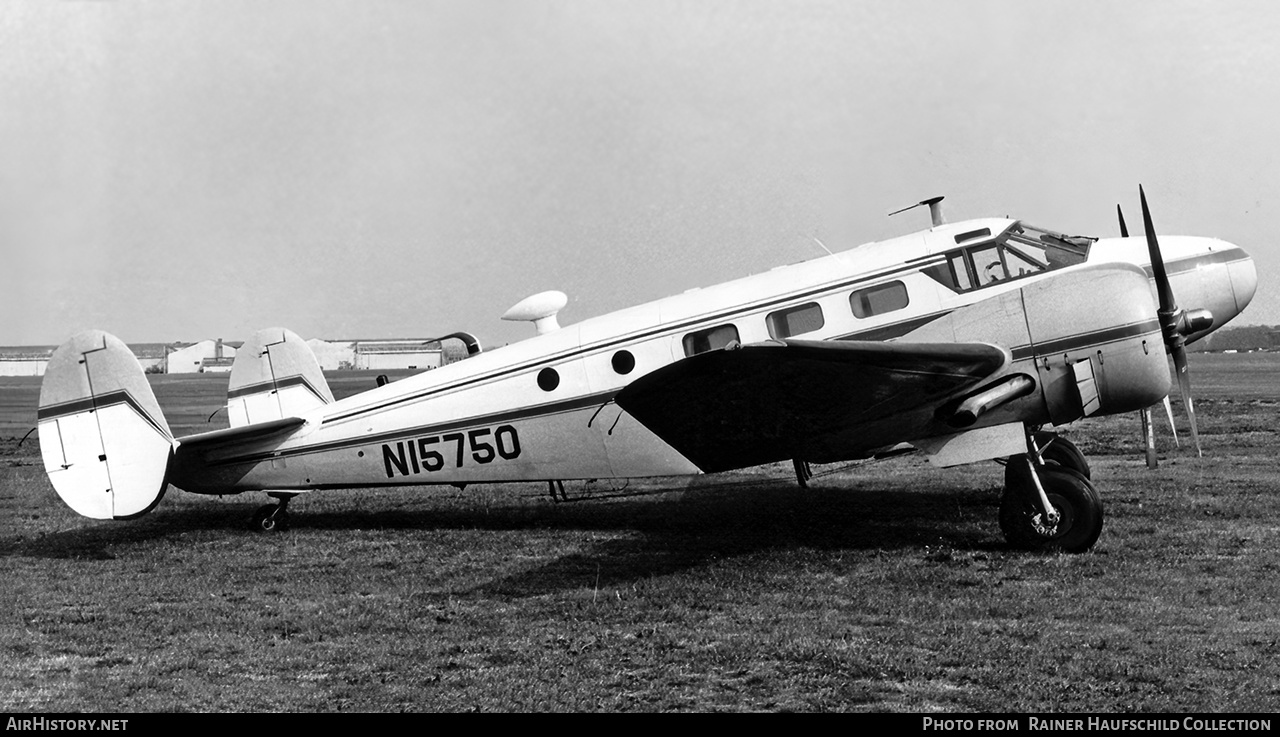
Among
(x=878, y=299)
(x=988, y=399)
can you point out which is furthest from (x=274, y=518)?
(x=988, y=399)

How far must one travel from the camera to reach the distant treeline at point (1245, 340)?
346ft

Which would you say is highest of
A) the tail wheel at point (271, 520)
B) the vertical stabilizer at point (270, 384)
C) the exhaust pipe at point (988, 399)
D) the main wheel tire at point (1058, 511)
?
the vertical stabilizer at point (270, 384)

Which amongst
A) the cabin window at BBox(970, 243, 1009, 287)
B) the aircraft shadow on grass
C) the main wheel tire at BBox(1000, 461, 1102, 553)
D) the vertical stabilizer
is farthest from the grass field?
the cabin window at BBox(970, 243, 1009, 287)

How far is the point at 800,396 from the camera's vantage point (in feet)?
27.9

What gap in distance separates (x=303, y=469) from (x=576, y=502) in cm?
Answer: 319

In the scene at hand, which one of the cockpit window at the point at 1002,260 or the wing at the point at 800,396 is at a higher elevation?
the cockpit window at the point at 1002,260

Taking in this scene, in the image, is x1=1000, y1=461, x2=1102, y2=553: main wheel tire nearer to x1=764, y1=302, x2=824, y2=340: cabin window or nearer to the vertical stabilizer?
x1=764, y1=302, x2=824, y2=340: cabin window

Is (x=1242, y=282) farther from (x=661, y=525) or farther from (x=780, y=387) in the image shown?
(x=661, y=525)

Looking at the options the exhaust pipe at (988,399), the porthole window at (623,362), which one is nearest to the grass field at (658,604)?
the exhaust pipe at (988,399)

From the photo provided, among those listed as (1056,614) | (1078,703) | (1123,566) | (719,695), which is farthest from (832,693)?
(1123,566)

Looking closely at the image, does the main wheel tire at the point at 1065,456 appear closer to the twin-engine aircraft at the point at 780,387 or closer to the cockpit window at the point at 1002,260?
the twin-engine aircraft at the point at 780,387

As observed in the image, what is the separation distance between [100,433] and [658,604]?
581 cm

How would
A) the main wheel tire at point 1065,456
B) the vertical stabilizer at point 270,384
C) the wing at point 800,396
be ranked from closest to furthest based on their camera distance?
the wing at point 800,396, the main wheel tire at point 1065,456, the vertical stabilizer at point 270,384

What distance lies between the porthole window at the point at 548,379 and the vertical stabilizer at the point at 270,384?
3.19m
